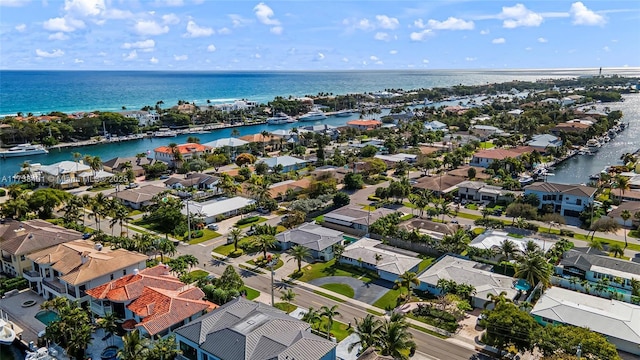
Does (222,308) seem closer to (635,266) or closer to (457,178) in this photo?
(635,266)

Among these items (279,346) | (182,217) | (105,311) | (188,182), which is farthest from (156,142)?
(279,346)

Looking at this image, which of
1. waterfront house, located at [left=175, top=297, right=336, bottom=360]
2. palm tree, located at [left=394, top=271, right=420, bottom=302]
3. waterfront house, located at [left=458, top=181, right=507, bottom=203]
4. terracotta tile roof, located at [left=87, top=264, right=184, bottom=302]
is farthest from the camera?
waterfront house, located at [left=458, top=181, right=507, bottom=203]

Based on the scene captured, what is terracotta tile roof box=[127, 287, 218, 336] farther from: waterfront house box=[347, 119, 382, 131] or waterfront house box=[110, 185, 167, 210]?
waterfront house box=[347, 119, 382, 131]

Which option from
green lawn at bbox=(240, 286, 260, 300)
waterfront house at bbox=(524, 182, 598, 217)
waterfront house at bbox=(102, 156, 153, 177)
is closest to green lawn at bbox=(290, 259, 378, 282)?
green lawn at bbox=(240, 286, 260, 300)

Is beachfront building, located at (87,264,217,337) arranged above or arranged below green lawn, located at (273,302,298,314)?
above

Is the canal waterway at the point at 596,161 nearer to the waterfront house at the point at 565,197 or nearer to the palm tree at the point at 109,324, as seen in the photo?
the waterfront house at the point at 565,197

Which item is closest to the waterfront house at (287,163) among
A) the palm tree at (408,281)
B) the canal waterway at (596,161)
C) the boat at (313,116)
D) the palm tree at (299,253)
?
the palm tree at (299,253)

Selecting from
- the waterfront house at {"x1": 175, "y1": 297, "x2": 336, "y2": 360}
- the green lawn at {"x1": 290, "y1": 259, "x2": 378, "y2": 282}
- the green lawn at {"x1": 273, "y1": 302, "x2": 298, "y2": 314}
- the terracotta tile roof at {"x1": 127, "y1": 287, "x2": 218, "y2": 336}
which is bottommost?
the green lawn at {"x1": 290, "y1": 259, "x2": 378, "y2": 282}
